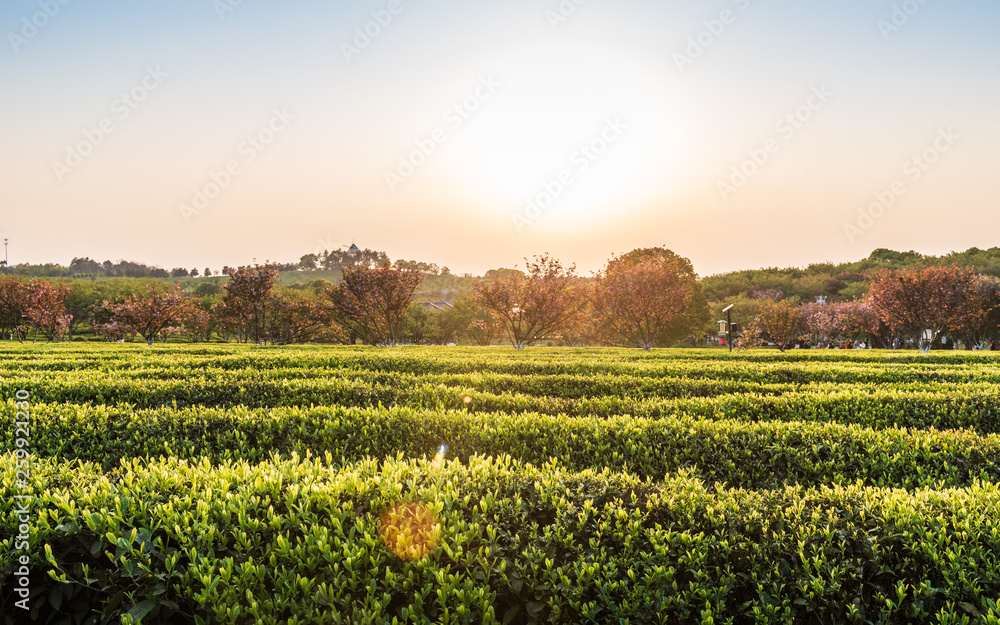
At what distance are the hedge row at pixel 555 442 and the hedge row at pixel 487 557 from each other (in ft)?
5.99

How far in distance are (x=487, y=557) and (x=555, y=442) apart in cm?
322

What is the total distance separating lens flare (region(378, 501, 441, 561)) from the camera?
297cm

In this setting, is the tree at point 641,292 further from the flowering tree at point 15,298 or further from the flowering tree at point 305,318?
the flowering tree at point 15,298

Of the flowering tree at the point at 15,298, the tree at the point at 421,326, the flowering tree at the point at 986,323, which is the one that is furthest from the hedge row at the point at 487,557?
the flowering tree at the point at 986,323

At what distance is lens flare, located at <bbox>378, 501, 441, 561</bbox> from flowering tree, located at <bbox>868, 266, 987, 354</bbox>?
33547 mm

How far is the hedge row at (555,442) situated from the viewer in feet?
18.1

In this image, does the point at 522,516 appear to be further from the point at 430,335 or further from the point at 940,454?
the point at 430,335

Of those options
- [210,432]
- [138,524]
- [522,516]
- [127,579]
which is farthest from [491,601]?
[210,432]

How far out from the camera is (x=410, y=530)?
10.2 feet

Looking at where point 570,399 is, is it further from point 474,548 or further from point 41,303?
point 41,303

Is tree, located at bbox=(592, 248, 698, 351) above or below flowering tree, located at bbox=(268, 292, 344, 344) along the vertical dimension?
above

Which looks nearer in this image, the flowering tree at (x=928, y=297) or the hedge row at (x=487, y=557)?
the hedge row at (x=487, y=557)

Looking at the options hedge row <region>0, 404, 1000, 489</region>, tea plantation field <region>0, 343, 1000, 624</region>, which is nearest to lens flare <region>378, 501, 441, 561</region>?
tea plantation field <region>0, 343, 1000, 624</region>

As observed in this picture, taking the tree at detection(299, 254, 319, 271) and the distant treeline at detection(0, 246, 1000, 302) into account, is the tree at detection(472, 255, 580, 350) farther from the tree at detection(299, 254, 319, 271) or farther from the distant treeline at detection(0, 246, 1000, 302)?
the tree at detection(299, 254, 319, 271)
